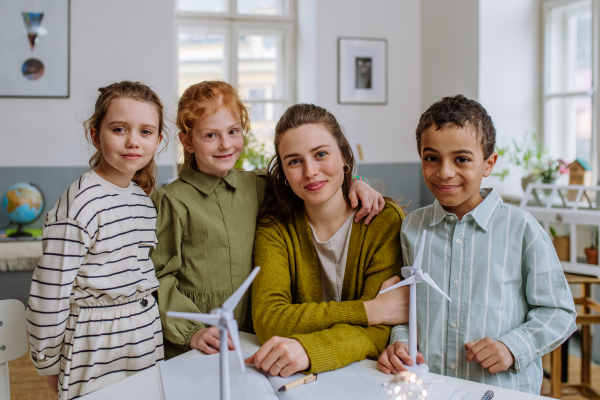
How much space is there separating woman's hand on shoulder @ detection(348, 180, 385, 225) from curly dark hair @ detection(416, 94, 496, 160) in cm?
23

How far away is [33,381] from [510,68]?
3651 mm

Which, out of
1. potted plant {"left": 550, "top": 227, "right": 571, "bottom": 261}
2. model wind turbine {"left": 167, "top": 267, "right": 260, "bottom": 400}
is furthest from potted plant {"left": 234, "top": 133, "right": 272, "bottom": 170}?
model wind turbine {"left": 167, "top": 267, "right": 260, "bottom": 400}

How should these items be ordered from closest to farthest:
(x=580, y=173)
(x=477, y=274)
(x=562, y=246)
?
(x=477, y=274) < (x=562, y=246) < (x=580, y=173)

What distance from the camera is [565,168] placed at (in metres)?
3.17

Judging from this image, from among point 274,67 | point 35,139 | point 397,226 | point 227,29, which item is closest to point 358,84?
point 274,67

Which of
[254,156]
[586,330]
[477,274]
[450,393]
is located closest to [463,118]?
[477,274]

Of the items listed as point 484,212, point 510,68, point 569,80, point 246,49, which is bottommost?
point 484,212

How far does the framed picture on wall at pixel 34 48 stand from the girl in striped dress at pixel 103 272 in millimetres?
2757

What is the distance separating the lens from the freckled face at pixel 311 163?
4.00 feet

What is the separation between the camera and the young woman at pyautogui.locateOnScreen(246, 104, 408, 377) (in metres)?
1.12

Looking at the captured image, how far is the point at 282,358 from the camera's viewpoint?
0.99 metres

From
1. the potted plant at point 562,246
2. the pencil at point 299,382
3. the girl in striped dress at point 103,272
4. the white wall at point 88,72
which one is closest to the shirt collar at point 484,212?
the pencil at point 299,382

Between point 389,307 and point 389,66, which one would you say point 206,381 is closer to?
point 389,307

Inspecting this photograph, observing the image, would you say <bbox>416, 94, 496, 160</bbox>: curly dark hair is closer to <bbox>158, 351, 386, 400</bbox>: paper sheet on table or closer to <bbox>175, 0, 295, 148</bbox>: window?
<bbox>158, 351, 386, 400</bbox>: paper sheet on table
